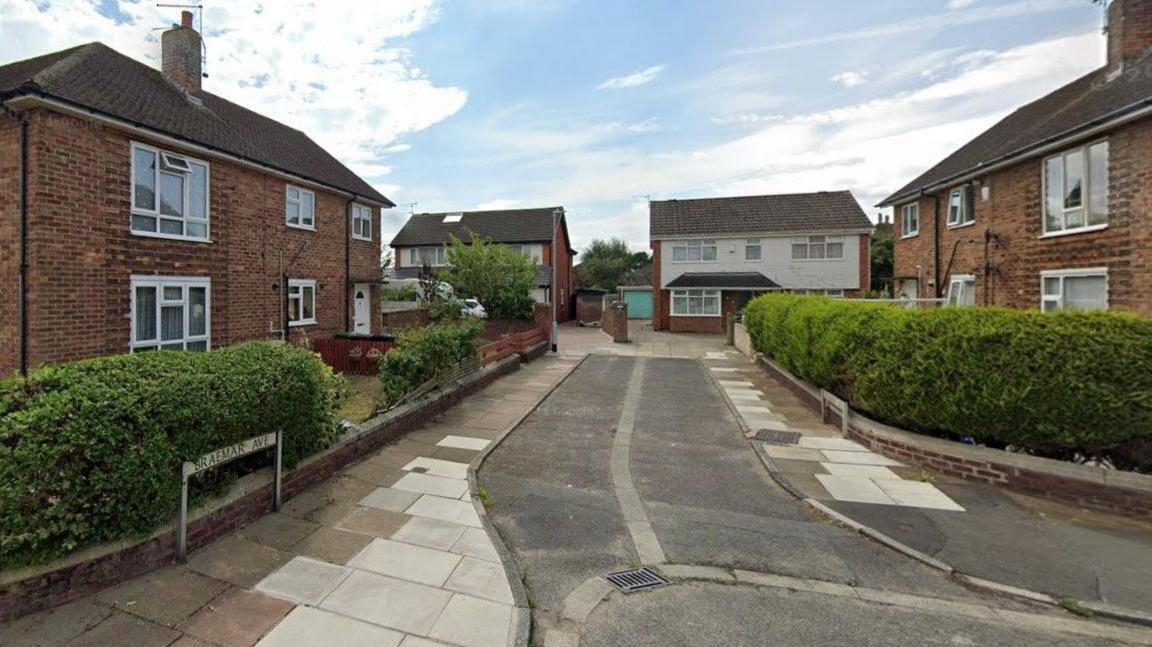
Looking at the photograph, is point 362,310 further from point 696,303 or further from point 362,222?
point 696,303

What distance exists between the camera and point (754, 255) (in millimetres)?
27078

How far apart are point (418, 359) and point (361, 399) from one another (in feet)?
7.44

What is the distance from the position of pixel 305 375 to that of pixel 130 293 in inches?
289

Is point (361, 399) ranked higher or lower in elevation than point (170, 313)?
lower

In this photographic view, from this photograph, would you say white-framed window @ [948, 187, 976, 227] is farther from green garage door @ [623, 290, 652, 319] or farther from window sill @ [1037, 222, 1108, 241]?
green garage door @ [623, 290, 652, 319]

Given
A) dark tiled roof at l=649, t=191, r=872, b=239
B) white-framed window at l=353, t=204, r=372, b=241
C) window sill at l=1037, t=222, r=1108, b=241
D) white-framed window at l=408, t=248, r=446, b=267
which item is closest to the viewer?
window sill at l=1037, t=222, r=1108, b=241

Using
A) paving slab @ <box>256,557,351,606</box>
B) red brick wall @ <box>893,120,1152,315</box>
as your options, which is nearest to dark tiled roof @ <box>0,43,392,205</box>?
paving slab @ <box>256,557,351,606</box>

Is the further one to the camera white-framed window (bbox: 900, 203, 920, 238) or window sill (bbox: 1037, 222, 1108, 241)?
white-framed window (bbox: 900, 203, 920, 238)

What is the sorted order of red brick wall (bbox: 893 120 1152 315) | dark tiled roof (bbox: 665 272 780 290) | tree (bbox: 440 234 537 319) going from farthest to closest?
dark tiled roof (bbox: 665 272 780 290) < tree (bbox: 440 234 537 319) < red brick wall (bbox: 893 120 1152 315)

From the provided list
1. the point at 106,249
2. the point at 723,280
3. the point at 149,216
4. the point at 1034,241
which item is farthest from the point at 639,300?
the point at 106,249

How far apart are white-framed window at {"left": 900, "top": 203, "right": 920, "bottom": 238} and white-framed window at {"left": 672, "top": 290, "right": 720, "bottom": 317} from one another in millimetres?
9649

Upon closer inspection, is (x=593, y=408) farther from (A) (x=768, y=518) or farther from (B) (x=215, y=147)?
(B) (x=215, y=147)

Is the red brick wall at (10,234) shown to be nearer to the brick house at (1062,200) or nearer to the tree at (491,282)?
the tree at (491,282)

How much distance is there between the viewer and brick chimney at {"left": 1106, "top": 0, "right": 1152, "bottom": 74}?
37.0 feet
